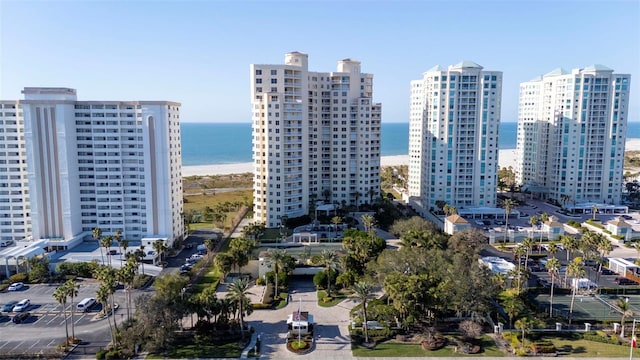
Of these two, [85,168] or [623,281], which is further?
[85,168]

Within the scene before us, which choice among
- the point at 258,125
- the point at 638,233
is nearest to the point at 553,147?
the point at 638,233

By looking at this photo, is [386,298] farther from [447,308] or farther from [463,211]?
[463,211]

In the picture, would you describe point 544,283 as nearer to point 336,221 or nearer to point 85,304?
point 336,221

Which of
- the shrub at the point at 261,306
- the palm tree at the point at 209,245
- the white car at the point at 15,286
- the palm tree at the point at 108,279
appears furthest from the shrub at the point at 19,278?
the shrub at the point at 261,306

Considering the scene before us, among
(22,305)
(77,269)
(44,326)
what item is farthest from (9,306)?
(77,269)

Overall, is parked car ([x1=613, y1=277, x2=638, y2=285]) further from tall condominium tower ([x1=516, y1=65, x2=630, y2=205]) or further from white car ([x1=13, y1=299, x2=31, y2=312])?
white car ([x1=13, y1=299, x2=31, y2=312])

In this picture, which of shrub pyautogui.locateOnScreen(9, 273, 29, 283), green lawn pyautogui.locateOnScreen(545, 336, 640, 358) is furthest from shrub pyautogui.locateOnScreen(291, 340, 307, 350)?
shrub pyautogui.locateOnScreen(9, 273, 29, 283)
